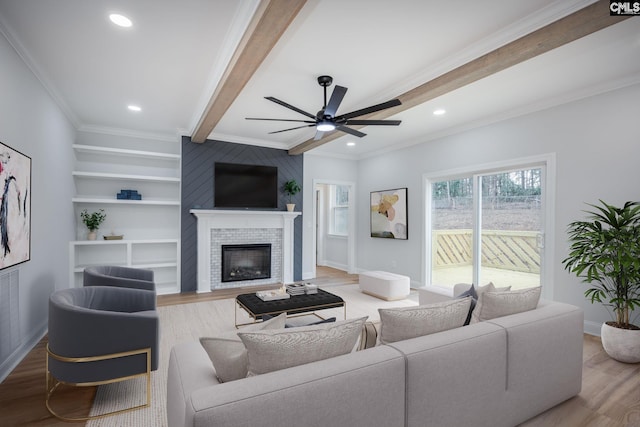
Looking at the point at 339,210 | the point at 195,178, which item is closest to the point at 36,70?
the point at 195,178

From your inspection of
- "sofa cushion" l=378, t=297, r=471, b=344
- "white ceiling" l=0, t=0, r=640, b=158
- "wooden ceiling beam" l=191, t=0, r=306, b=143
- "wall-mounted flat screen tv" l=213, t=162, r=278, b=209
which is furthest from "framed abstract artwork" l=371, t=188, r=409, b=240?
"sofa cushion" l=378, t=297, r=471, b=344

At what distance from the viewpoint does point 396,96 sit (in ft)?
11.8

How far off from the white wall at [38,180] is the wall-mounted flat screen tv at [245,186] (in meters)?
2.18

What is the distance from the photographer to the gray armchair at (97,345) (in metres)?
2.05

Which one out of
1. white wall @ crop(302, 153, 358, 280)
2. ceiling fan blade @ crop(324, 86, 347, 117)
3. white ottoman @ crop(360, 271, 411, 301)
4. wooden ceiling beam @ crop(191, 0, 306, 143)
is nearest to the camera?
wooden ceiling beam @ crop(191, 0, 306, 143)

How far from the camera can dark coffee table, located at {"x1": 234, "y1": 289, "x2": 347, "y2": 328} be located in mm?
3250

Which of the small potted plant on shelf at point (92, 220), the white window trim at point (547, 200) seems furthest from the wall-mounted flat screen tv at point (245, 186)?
the white window trim at point (547, 200)

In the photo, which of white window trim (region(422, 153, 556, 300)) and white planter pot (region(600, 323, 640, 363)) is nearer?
white planter pot (region(600, 323, 640, 363))

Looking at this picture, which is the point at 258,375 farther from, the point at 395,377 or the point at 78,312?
the point at 78,312

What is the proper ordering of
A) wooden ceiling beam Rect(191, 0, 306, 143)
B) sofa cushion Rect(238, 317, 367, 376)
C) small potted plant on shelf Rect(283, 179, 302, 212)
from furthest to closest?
small potted plant on shelf Rect(283, 179, 302, 212) < wooden ceiling beam Rect(191, 0, 306, 143) < sofa cushion Rect(238, 317, 367, 376)

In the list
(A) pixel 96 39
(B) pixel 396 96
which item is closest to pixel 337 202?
(B) pixel 396 96

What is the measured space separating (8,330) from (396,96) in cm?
428

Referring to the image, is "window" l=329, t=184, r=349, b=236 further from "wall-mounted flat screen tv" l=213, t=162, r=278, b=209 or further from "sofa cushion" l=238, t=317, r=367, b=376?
"sofa cushion" l=238, t=317, r=367, b=376

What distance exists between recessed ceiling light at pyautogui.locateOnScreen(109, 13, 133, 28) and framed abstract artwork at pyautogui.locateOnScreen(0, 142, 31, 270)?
1290 mm
